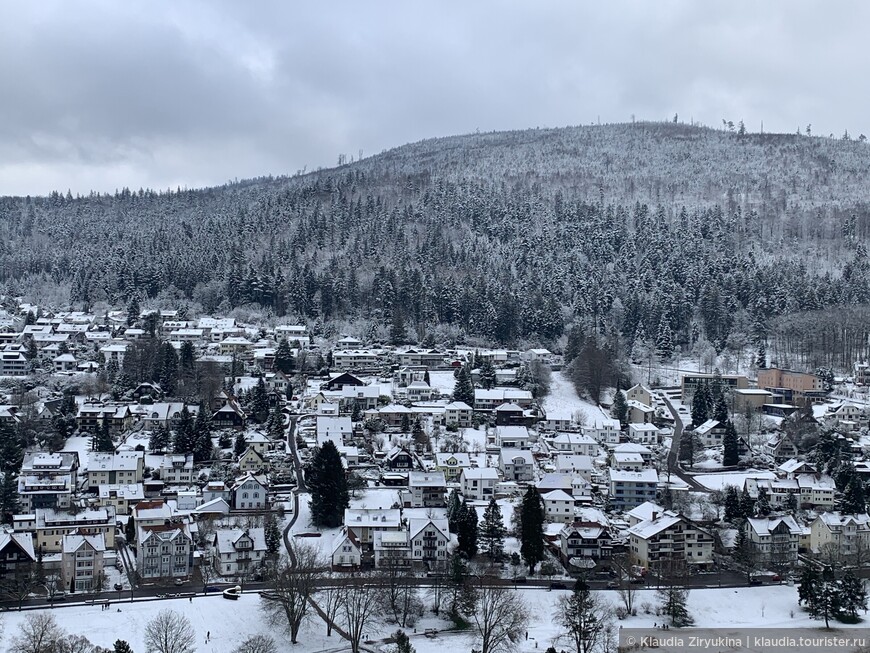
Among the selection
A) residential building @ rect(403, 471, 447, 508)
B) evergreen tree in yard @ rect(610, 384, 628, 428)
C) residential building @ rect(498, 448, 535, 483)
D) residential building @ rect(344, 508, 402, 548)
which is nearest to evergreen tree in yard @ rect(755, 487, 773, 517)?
residential building @ rect(498, 448, 535, 483)

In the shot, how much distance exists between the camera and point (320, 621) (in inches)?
1154

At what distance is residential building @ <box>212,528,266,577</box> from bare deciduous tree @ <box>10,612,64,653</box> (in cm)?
626

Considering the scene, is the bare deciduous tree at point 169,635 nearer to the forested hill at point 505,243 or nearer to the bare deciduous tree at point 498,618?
the bare deciduous tree at point 498,618

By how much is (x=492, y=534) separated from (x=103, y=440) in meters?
18.9

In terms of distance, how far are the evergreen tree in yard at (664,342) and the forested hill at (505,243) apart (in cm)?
78

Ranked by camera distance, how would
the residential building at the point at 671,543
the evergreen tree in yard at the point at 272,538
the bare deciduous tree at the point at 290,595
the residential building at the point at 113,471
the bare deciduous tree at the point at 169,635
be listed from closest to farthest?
the bare deciduous tree at the point at 169,635
the bare deciduous tree at the point at 290,595
the evergreen tree in yard at the point at 272,538
the residential building at the point at 671,543
the residential building at the point at 113,471

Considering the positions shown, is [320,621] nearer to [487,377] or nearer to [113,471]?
[113,471]

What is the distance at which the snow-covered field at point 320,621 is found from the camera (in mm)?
27141

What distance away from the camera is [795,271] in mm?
83438

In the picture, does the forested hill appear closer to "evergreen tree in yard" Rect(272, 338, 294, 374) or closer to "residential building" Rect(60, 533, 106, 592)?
"evergreen tree in yard" Rect(272, 338, 294, 374)

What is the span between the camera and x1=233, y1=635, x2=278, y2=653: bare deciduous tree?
2562 centimetres

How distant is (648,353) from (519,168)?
74.6 meters

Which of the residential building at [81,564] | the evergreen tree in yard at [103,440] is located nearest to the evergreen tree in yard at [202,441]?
the evergreen tree in yard at [103,440]

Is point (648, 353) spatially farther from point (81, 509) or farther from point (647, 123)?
point (647, 123)
